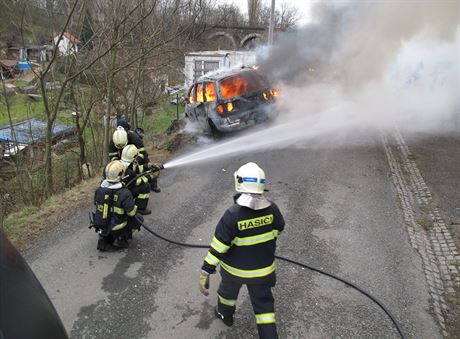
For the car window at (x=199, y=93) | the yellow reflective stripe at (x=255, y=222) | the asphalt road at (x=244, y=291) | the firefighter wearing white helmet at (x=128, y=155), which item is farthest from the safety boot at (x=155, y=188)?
the yellow reflective stripe at (x=255, y=222)

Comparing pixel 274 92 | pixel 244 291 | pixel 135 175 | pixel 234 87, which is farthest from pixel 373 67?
pixel 244 291

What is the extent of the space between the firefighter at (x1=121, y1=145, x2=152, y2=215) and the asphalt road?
0.30 m

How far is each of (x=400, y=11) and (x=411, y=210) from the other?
891cm

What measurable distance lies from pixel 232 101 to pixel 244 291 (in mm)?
5976

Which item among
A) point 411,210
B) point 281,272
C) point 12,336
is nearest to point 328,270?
point 281,272

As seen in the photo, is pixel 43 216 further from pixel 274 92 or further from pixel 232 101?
pixel 274 92

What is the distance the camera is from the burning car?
9273mm

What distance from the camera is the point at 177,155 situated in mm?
9312

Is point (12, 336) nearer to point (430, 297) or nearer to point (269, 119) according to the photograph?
point (430, 297)

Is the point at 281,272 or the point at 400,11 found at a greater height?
the point at 400,11

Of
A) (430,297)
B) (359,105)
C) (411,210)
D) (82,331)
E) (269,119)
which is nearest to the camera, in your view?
(82,331)

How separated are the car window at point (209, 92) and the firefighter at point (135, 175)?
3955mm

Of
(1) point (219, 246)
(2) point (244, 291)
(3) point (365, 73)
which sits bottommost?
(2) point (244, 291)

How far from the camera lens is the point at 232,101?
30.3ft
